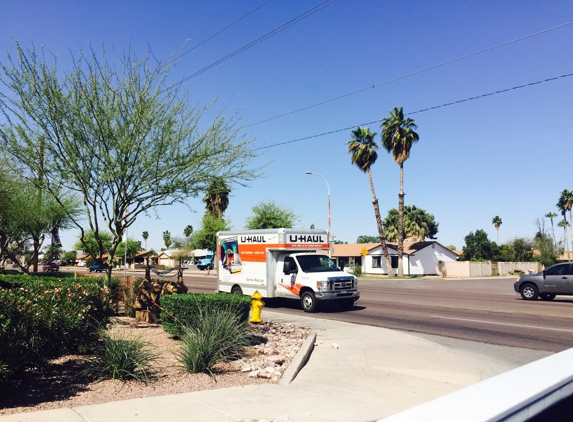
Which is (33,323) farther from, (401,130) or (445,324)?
(401,130)

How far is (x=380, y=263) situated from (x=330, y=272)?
42.7m

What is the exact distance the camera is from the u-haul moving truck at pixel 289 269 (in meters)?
18.1

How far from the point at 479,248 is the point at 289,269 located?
A: 66569 mm

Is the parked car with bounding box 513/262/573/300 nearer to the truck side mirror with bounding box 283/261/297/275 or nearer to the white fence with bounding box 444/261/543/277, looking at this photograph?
the truck side mirror with bounding box 283/261/297/275

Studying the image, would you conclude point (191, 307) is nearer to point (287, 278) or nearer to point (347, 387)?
point (347, 387)

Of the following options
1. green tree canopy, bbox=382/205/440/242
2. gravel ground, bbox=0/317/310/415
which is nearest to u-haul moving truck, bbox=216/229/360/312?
gravel ground, bbox=0/317/310/415

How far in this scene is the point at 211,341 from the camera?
8523mm

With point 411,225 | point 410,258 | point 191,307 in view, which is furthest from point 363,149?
point 191,307

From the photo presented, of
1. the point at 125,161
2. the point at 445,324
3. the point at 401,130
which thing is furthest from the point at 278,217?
the point at 125,161

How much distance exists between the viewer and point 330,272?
18.6m

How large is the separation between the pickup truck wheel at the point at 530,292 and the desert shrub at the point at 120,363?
2027 cm

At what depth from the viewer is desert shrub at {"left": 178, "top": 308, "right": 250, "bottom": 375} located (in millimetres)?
8117

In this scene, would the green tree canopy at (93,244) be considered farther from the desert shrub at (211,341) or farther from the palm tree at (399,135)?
the palm tree at (399,135)

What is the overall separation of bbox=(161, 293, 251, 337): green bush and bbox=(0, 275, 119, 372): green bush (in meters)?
1.92
